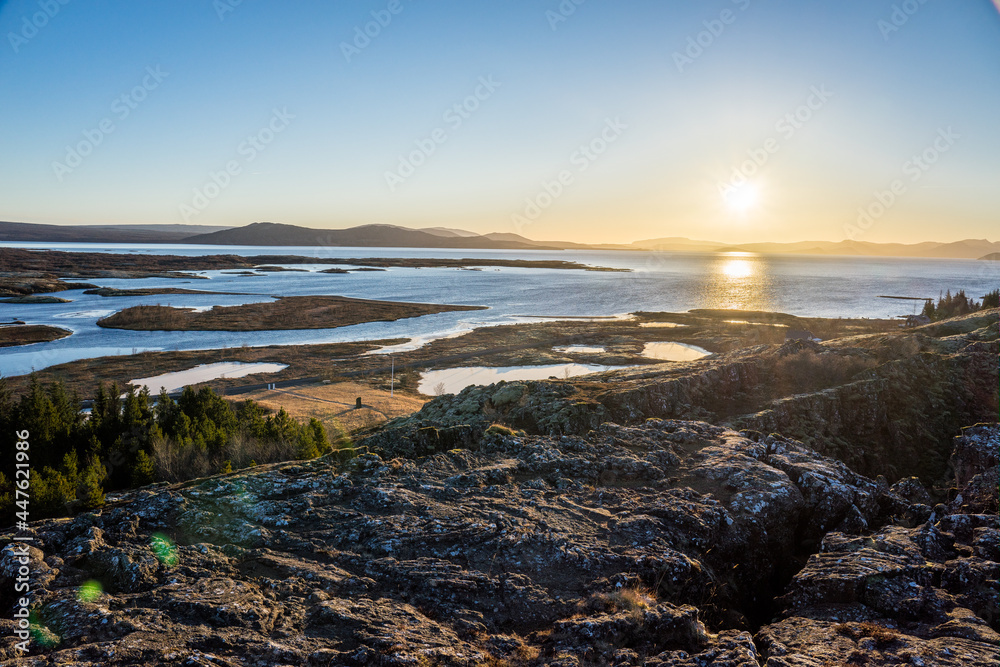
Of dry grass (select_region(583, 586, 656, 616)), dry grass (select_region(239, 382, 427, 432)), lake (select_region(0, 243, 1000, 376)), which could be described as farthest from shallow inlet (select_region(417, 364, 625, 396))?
dry grass (select_region(583, 586, 656, 616))

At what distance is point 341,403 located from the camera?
37.1 meters

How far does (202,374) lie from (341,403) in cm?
1710

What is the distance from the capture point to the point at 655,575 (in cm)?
786

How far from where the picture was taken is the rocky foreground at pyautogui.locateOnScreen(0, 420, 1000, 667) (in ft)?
20.1

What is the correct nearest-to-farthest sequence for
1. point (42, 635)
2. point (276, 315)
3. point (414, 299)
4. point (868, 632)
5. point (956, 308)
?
point (42, 635)
point (868, 632)
point (956, 308)
point (276, 315)
point (414, 299)

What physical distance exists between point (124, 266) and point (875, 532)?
175m

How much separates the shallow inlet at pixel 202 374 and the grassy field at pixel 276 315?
20.1 metres

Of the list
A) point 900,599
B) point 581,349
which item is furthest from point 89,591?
point 581,349

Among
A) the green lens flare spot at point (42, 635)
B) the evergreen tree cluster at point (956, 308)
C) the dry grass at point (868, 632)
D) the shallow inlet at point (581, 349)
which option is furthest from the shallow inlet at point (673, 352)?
the green lens flare spot at point (42, 635)

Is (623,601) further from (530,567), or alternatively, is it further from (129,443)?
(129,443)

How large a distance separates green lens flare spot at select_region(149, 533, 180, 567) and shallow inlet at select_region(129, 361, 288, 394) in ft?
122

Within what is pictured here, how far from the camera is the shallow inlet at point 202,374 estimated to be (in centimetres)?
4169

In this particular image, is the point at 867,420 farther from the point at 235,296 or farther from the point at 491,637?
the point at 235,296

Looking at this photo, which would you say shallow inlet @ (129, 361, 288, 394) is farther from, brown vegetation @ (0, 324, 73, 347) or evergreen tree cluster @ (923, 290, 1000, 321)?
evergreen tree cluster @ (923, 290, 1000, 321)
